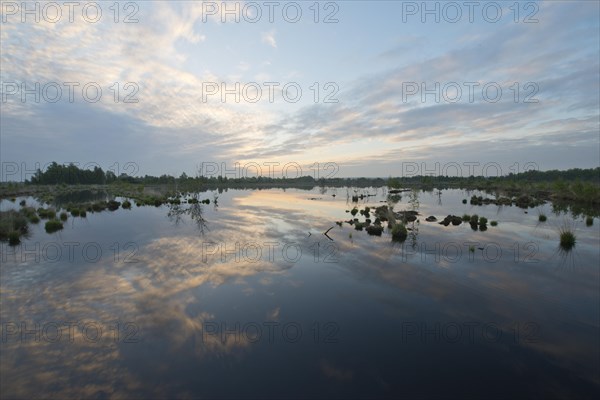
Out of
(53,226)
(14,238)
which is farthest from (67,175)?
(14,238)

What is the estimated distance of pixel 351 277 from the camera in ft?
54.2

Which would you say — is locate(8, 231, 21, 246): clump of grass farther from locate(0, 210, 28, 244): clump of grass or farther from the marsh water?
the marsh water

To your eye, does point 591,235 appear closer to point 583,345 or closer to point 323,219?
point 583,345

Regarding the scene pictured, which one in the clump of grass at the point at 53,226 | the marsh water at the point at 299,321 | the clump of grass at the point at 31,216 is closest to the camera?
the marsh water at the point at 299,321

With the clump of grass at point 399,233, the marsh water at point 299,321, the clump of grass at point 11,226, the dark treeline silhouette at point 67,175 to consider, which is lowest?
the marsh water at point 299,321

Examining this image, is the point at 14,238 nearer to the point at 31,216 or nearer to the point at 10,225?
the point at 10,225

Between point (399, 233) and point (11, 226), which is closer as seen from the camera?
point (11, 226)

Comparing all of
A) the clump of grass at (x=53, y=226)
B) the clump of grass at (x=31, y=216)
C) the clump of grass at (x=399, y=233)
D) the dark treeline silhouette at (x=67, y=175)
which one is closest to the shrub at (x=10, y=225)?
the clump of grass at (x=53, y=226)

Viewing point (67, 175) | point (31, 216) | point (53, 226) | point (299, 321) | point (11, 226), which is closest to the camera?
point (299, 321)

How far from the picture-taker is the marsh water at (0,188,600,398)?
27.0ft

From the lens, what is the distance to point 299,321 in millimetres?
11766

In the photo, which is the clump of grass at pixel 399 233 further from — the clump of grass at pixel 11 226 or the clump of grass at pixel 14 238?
the clump of grass at pixel 11 226

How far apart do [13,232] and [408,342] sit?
30.4 metres

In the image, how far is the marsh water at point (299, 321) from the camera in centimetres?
822
